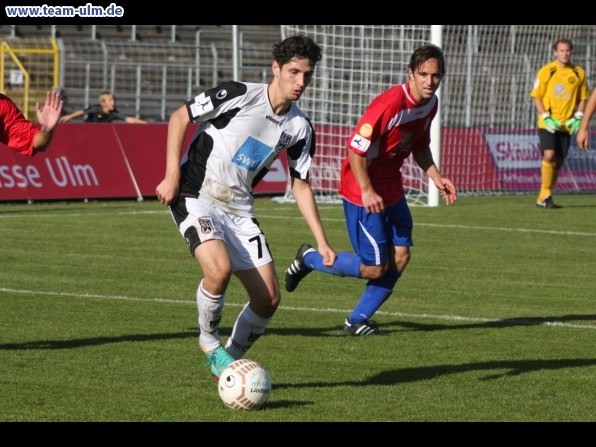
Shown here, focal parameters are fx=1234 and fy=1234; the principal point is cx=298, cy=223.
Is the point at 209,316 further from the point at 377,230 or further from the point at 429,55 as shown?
the point at 429,55

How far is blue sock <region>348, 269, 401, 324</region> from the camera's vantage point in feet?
31.0

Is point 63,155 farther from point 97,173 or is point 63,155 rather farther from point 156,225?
point 156,225

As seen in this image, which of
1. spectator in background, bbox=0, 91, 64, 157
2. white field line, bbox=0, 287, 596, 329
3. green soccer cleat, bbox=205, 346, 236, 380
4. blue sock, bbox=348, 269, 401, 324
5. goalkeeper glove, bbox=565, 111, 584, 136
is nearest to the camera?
green soccer cleat, bbox=205, 346, 236, 380

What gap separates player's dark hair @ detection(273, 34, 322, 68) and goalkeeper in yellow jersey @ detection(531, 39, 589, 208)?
42.1 ft

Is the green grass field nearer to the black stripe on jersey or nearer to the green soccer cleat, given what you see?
the green soccer cleat

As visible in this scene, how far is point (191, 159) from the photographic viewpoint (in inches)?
290

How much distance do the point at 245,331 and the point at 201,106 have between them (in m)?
1.37

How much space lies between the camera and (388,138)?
9336 mm

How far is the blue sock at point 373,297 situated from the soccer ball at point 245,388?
278cm

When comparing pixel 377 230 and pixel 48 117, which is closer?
pixel 48 117

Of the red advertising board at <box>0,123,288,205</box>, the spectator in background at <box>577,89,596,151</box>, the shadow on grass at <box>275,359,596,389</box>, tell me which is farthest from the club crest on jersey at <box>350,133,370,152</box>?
the red advertising board at <box>0,123,288,205</box>

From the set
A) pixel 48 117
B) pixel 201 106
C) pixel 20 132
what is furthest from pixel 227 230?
pixel 20 132

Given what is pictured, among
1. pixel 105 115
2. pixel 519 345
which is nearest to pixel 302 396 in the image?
pixel 519 345
